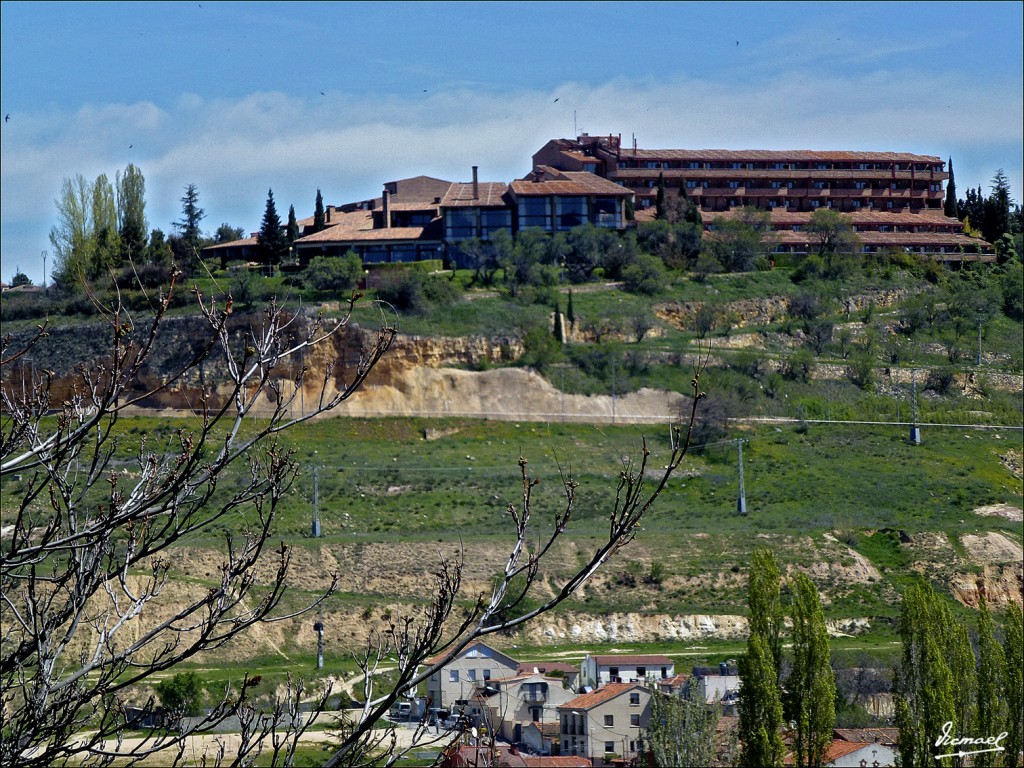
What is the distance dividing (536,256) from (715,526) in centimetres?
2448

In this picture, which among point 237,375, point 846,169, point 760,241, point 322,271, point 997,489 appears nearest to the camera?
→ point 237,375

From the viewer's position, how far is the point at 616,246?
248 feet

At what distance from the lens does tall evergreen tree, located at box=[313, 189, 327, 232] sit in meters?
78.4

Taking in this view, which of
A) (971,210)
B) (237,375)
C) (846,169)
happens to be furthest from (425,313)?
(237,375)

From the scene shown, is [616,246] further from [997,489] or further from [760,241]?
[997,489]

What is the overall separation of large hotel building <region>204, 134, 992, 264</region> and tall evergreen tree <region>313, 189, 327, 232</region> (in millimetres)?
546

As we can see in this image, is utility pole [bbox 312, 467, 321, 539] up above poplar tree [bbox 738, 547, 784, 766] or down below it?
above

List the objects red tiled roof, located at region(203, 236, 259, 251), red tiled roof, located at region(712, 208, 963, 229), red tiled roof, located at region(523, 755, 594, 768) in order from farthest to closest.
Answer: red tiled roof, located at region(712, 208, 963, 229) < red tiled roof, located at region(203, 236, 259, 251) < red tiled roof, located at region(523, 755, 594, 768)

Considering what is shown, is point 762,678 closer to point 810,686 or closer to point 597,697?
point 810,686

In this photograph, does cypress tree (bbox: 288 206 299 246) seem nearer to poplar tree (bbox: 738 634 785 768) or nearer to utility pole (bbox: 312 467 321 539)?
utility pole (bbox: 312 467 321 539)

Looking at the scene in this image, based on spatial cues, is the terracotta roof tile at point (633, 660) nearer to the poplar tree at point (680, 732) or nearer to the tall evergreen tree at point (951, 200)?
the poplar tree at point (680, 732)

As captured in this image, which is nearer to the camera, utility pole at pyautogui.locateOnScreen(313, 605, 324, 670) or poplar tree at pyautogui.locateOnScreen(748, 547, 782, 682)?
poplar tree at pyautogui.locateOnScreen(748, 547, 782, 682)

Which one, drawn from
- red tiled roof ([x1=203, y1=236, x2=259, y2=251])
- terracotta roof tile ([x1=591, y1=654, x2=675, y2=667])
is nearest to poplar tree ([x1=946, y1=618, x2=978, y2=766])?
terracotta roof tile ([x1=591, y1=654, x2=675, y2=667])

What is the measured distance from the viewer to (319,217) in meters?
78.8
